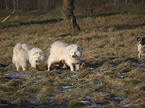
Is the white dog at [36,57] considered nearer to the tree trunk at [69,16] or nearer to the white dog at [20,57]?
the white dog at [20,57]

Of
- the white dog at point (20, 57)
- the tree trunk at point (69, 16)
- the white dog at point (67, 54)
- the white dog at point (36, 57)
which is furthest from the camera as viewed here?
the tree trunk at point (69, 16)

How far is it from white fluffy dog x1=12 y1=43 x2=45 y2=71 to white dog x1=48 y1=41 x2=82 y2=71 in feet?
1.80

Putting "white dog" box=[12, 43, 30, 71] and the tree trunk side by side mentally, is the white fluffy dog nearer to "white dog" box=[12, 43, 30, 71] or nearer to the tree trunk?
"white dog" box=[12, 43, 30, 71]

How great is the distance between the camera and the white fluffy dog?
7.59m

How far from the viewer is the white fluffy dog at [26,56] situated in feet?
24.9

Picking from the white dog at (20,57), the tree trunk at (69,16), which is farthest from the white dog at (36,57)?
the tree trunk at (69,16)

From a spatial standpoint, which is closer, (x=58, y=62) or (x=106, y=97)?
(x=106, y=97)

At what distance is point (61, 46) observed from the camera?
7.46 m

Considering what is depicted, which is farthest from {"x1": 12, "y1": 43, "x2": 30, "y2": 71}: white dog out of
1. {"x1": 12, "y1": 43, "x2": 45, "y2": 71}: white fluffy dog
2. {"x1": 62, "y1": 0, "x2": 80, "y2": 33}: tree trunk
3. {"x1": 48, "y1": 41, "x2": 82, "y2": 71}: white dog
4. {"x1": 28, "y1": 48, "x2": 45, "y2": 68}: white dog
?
{"x1": 62, "y1": 0, "x2": 80, "y2": 33}: tree trunk

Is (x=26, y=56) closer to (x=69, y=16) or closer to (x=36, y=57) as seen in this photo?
(x=36, y=57)

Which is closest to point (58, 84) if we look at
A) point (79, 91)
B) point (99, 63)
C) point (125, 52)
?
point (79, 91)

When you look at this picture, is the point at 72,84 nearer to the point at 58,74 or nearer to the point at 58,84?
the point at 58,84

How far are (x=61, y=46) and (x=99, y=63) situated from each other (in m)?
1.79

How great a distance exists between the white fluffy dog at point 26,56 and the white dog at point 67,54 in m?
0.55
